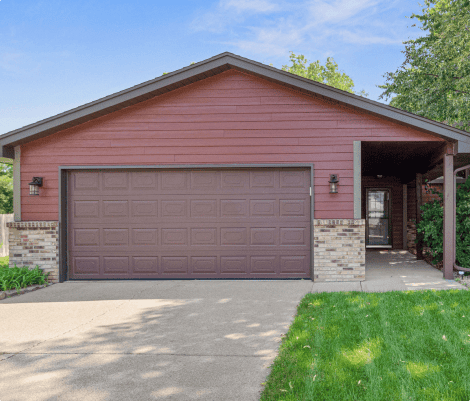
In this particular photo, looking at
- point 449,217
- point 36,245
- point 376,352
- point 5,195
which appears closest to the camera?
point 376,352

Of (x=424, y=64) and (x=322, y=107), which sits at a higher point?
(x=424, y=64)

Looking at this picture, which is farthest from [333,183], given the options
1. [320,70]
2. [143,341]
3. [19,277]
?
[320,70]

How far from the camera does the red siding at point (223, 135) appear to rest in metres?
7.58

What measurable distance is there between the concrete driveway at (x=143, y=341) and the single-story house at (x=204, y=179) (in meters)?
1.03

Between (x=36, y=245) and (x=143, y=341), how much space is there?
4.89 meters

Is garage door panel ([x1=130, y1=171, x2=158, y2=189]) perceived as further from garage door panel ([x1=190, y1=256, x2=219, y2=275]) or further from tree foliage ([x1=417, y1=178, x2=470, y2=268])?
tree foliage ([x1=417, y1=178, x2=470, y2=268])

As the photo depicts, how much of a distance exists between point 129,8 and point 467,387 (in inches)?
835

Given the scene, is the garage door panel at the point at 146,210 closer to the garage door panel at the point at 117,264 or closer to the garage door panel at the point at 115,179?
the garage door panel at the point at 115,179

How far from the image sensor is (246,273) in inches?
309

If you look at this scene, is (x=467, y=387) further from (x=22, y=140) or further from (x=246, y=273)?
(x=22, y=140)

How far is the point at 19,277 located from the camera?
7.27 m

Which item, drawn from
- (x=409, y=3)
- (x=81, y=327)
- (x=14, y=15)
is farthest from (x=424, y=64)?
(x=14, y=15)

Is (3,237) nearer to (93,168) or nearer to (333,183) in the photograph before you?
(93,168)

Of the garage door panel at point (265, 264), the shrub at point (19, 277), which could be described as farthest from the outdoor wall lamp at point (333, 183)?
the shrub at point (19, 277)
